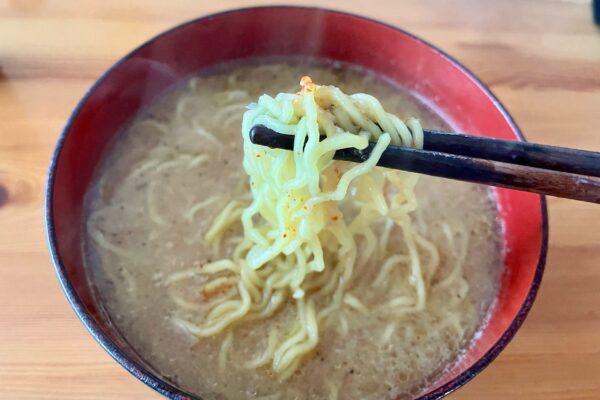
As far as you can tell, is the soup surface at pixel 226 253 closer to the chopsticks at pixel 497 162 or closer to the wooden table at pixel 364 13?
the wooden table at pixel 364 13

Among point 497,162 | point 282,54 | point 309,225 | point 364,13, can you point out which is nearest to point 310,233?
point 309,225

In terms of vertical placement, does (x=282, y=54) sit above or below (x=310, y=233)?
above

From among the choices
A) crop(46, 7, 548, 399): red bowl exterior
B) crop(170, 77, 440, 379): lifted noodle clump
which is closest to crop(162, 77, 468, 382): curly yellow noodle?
crop(170, 77, 440, 379): lifted noodle clump

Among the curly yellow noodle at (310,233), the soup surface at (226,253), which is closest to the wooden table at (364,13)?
the soup surface at (226,253)

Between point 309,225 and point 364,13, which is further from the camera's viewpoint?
point 364,13

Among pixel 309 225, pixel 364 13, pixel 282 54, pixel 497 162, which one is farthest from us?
pixel 364 13

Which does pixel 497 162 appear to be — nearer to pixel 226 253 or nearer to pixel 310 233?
pixel 310 233

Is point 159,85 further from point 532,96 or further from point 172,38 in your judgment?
point 532,96

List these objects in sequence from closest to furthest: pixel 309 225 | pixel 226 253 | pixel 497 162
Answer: pixel 497 162 → pixel 309 225 → pixel 226 253
